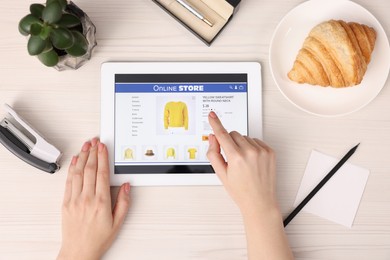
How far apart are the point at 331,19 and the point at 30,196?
62cm

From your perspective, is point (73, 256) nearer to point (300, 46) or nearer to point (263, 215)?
point (263, 215)

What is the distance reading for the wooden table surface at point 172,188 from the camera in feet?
2.33

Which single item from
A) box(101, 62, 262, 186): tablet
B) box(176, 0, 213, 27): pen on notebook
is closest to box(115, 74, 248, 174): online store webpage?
box(101, 62, 262, 186): tablet

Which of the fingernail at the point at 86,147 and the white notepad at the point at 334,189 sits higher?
the fingernail at the point at 86,147

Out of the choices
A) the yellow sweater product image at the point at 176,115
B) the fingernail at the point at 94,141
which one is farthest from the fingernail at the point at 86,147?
the yellow sweater product image at the point at 176,115

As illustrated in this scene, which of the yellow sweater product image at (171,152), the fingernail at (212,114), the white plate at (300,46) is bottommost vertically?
the yellow sweater product image at (171,152)

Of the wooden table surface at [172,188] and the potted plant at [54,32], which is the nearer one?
the potted plant at [54,32]

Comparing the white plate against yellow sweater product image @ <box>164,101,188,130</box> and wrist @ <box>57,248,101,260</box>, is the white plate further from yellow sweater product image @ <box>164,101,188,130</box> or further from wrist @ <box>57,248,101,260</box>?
wrist @ <box>57,248,101,260</box>

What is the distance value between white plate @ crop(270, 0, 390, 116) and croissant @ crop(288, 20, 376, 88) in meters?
0.03

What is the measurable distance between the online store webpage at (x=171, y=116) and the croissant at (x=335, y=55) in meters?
0.11

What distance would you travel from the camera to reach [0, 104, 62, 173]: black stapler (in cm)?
→ 69

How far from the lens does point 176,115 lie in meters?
0.72

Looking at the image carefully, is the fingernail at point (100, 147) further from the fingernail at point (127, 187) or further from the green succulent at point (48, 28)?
the green succulent at point (48, 28)

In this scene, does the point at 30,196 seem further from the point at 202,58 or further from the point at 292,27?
the point at 292,27
